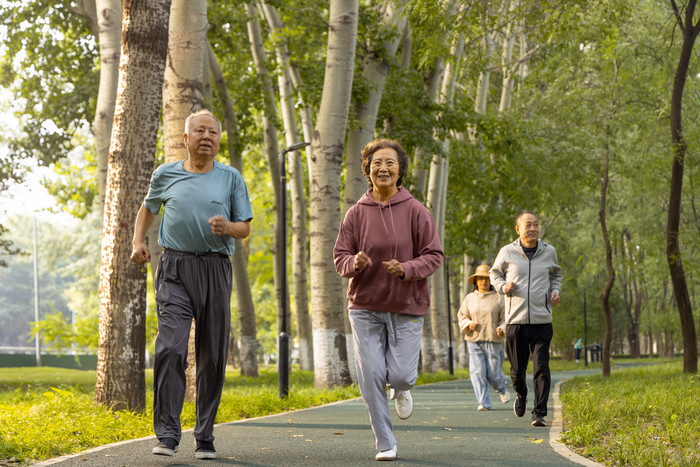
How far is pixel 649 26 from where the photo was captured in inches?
955

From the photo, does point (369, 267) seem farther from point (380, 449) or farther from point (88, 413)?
point (88, 413)

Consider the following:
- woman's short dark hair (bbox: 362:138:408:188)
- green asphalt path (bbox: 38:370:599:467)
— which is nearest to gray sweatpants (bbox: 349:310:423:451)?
green asphalt path (bbox: 38:370:599:467)

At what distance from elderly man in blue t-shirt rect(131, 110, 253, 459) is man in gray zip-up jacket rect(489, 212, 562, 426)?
4.03 m

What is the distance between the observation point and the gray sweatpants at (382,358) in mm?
6578

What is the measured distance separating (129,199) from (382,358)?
4.29m

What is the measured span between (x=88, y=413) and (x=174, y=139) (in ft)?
13.6

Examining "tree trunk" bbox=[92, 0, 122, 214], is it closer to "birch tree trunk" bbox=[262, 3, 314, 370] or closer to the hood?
"birch tree trunk" bbox=[262, 3, 314, 370]

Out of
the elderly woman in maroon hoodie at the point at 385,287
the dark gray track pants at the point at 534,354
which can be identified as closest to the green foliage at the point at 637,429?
the dark gray track pants at the point at 534,354

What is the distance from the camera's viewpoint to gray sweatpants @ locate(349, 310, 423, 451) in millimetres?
6578

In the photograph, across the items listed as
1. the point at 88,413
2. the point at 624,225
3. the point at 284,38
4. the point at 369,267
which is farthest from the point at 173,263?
the point at 624,225

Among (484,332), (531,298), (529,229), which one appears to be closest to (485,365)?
(484,332)

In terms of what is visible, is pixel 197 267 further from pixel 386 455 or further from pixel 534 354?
pixel 534 354

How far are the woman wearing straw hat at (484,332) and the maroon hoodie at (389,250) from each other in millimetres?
6023

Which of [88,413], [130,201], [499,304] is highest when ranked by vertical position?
[130,201]
